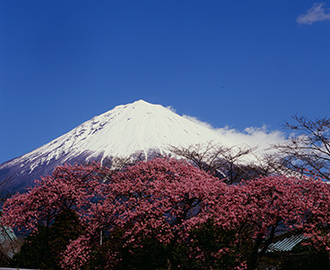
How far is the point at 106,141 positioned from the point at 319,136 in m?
171

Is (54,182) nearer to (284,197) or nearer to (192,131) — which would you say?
(284,197)

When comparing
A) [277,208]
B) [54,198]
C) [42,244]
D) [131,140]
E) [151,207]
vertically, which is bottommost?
[42,244]

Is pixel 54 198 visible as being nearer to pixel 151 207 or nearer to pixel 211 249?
pixel 151 207

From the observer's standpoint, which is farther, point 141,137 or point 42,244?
point 141,137

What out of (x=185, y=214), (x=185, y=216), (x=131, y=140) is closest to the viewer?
(x=185, y=214)

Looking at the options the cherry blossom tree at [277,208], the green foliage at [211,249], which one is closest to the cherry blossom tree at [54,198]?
the green foliage at [211,249]

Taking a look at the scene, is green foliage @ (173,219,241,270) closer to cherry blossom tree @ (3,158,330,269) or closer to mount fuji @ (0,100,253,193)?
cherry blossom tree @ (3,158,330,269)

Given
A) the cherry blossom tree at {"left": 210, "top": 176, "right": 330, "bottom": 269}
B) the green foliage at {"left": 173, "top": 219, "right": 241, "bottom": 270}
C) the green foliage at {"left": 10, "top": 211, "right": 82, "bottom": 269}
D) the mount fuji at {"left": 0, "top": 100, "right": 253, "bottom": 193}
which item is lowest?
the green foliage at {"left": 10, "top": 211, "right": 82, "bottom": 269}

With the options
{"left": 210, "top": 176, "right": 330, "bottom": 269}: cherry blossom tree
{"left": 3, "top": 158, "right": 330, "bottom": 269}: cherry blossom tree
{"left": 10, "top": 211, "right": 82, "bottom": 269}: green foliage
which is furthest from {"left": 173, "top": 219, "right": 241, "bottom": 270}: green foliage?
{"left": 10, "top": 211, "right": 82, "bottom": 269}: green foliage

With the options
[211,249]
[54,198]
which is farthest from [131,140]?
[211,249]

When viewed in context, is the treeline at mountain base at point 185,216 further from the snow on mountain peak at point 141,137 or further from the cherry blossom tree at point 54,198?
the snow on mountain peak at point 141,137

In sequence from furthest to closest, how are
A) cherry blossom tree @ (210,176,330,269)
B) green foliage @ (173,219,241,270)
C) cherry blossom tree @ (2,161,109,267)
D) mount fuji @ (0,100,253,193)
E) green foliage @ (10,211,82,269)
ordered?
mount fuji @ (0,100,253,193), green foliage @ (10,211,82,269), cherry blossom tree @ (2,161,109,267), cherry blossom tree @ (210,176,330,269), green foliage @ (173,219,241,270)

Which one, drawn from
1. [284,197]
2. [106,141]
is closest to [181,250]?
[284,197]

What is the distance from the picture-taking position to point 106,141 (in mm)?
181375
